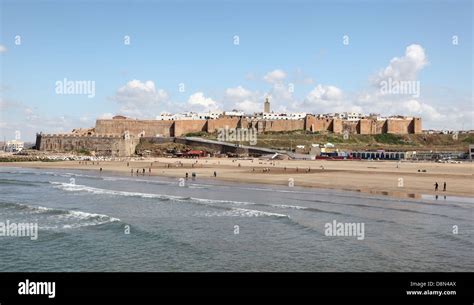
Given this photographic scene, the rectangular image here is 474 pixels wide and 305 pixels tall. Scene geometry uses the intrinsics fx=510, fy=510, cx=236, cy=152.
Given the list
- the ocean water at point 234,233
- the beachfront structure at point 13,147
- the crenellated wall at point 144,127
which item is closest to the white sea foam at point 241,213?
the ocean water at point 234,233

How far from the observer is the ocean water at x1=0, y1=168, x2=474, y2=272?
572 inches

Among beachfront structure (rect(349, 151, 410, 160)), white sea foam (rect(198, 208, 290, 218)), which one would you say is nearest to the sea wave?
white sea foam (rect(198, 208, 290, 218))

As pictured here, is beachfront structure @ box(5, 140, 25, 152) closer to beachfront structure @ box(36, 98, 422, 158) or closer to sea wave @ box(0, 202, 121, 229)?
beachfront structure @ box(36, 98, 422, 158)

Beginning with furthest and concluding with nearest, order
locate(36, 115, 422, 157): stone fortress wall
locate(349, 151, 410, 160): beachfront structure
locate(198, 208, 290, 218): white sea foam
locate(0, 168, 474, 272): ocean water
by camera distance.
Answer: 1. locate(36, 115, 422, 157): stone fortress wall
2. locate(349, 151, 410, 160): beachfront structure
3. locate(198, 208, 290, 218): white sea foam
4. locate(0, 168, 474, 272): ocean water

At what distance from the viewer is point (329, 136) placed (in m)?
104

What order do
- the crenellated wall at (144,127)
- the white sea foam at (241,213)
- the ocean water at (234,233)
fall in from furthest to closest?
the crenellated wall at (144,127) < the white sea foam at (241,213) < the ocean water at (234,233)

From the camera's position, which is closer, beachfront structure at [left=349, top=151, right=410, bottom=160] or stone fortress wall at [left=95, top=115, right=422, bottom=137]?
beachfront structure at [left=349, top=151, right=410, bottom=160]

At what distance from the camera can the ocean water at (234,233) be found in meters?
14.5

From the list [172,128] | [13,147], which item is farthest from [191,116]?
[13,147]

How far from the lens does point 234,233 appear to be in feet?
61.5

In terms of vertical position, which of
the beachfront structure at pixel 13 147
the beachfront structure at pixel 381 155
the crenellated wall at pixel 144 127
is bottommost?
the beachfront structure at pixel 381 155

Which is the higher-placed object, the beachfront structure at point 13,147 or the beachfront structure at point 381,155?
the beachfront structure at point 13,147

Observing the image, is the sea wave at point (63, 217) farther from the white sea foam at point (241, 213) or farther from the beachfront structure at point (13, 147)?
the beachfront structure at point (13, 147)
